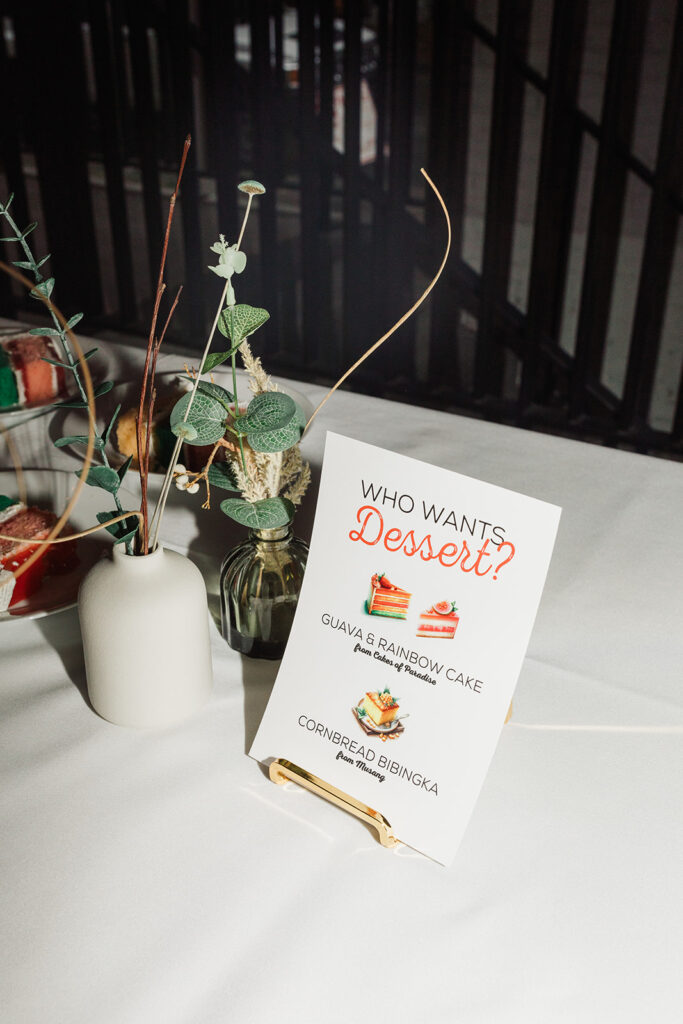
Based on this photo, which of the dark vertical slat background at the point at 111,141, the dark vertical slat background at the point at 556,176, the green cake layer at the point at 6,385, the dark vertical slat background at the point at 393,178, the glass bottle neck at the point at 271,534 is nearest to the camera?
the glass bottle neck at the point at 271,534

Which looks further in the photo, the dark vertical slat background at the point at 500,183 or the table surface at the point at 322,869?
the dark vertical slat background at the point at 500,183

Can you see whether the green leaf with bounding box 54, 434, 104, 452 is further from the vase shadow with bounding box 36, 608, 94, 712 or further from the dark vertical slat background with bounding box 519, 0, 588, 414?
the dark vertical slat background with bounding box 519, 0, 588, 414

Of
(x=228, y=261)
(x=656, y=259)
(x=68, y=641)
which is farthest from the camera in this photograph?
(x=656, y=259)

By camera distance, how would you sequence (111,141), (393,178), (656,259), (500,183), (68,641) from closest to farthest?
(68,641)
(656,259)
(500,183)
(393,178)
(111,141)

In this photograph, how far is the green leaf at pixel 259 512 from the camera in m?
0.65

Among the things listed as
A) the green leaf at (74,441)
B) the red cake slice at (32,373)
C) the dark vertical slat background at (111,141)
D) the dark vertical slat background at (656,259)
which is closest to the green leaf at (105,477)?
the green leaf at (74,441)

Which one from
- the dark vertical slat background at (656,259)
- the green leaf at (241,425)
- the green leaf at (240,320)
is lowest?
the dark vertical slat background at (656,259)

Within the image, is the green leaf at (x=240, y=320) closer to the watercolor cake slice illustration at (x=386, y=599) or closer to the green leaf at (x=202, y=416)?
the green leaf at (x=202, y=416)

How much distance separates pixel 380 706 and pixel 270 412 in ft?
0.75

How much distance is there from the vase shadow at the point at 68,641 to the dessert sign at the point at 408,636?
0.19 meters

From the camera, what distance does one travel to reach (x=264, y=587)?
728mm

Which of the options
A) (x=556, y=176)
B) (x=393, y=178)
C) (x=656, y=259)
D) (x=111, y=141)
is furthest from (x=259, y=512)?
(x=111, y=141)

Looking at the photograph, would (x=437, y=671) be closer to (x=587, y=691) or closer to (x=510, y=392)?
(x=587, y=691)

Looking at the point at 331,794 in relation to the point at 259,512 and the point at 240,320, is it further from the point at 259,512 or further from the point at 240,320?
the point at 240,320
